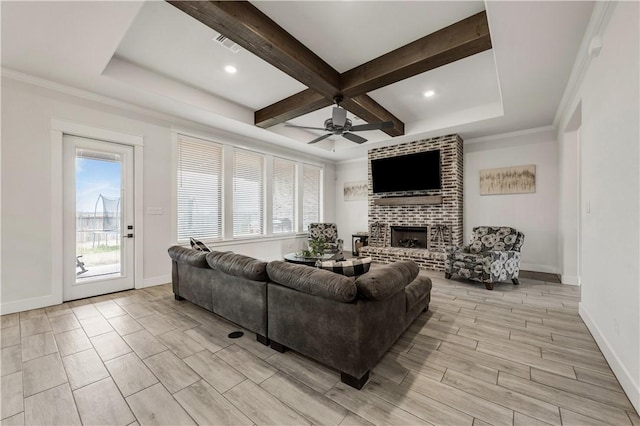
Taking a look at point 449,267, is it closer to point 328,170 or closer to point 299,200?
point 299,200

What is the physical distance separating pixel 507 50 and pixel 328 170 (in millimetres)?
5823

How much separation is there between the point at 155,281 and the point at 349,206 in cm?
552

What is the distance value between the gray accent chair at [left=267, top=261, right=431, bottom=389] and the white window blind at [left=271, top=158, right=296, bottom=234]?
4.51 m

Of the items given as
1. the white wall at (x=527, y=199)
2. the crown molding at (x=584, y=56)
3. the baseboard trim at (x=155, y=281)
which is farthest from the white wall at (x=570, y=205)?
the baseboard trim at (x=155, y=281)

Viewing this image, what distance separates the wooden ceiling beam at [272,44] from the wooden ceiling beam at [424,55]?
0.35 meters

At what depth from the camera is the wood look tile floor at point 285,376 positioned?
5.36 feet

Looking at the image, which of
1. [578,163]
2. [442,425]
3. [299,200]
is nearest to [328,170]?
[299,200]

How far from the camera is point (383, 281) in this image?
6.64 ft

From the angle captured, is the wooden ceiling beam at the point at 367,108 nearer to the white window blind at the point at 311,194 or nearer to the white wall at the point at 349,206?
the white wall at the point at 349,206

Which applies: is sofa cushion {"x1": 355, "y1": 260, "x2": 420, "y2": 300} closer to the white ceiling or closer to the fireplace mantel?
the white ceiling

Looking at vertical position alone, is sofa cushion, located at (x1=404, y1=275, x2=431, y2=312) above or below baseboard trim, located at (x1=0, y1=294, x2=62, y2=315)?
above

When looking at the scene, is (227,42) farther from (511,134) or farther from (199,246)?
(511,134)

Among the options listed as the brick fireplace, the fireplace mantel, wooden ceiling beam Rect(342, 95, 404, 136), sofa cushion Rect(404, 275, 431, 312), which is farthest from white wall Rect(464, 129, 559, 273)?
sofa cushion Rect(404, 275, 431, 312)

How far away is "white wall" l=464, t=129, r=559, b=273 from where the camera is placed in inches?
207
